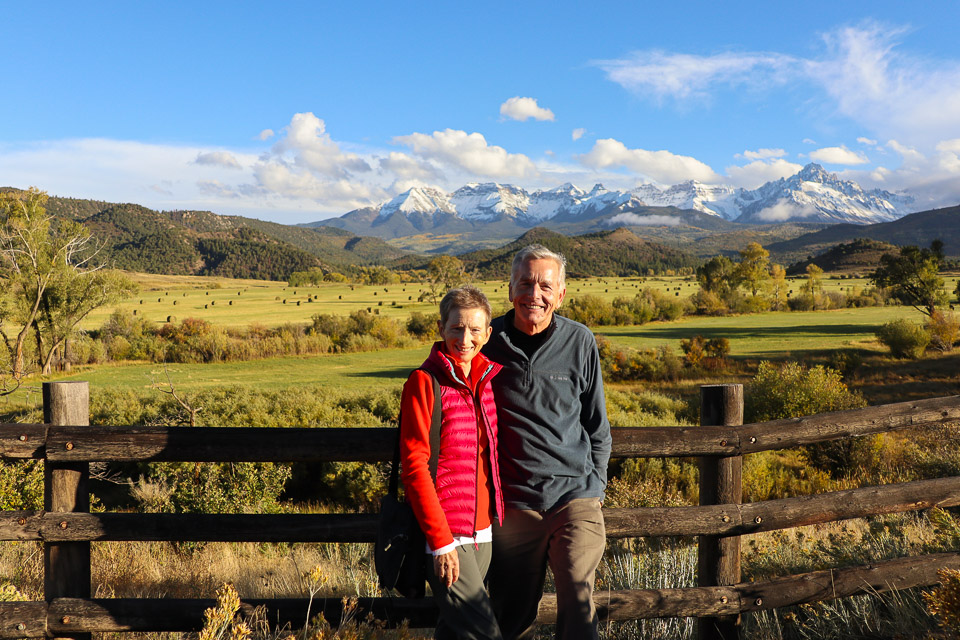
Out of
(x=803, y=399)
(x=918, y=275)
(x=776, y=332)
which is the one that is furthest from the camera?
(x=776, y=332)

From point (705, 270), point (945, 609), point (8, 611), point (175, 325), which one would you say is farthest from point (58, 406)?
point (705, 270)

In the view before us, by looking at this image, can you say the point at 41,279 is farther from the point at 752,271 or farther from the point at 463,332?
the point at 752,271

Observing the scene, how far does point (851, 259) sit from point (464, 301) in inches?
7420

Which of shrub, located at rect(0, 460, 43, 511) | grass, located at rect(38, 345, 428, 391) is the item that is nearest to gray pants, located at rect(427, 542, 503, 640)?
shrub, located at rect(0, 460, 43, 511)

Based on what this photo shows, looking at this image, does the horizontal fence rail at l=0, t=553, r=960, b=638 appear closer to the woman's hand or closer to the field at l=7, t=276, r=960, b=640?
the field at l=7, t=276, r=960, b=640

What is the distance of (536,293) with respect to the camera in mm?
3229

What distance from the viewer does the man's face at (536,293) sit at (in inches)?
127

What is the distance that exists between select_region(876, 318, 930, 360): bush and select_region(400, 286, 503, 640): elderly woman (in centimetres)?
3803

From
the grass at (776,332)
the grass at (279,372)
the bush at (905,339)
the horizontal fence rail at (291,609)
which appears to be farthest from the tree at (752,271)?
the horizontal fence rail at (291,609)

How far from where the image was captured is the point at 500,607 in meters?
3.21

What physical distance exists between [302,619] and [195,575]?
2.14 m

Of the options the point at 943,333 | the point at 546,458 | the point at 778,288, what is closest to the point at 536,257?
the point at 546,458

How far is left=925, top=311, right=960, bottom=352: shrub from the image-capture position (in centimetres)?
3519

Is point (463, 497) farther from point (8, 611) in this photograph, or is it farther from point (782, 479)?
point (782, 479)
